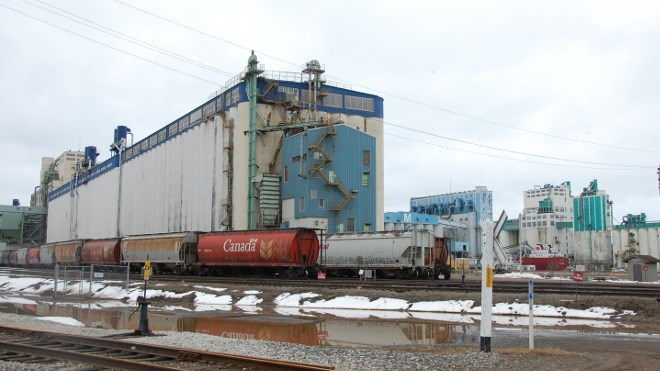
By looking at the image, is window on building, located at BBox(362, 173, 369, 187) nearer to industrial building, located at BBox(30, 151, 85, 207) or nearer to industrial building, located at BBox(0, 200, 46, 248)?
industrial building, located at BBox(30, 151, 85, 207)

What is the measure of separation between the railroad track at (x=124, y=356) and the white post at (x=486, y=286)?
372 cm

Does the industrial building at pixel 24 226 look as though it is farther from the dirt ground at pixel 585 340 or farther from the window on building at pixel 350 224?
the dirt ground at pixel 585 340

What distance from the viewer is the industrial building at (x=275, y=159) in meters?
48.2

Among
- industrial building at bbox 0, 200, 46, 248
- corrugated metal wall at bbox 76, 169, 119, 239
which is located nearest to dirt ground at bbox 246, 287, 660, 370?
corrugated metal wall at bbox 76, 169, 119, 239

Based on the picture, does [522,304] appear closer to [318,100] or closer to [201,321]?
[201,321]

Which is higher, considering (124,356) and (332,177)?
(332,177)

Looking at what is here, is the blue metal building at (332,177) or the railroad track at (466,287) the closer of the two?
the railroad track at (466,287)

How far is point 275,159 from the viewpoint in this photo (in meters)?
51.9

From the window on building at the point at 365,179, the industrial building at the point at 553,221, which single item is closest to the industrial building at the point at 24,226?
the window on building at the point at 365,179

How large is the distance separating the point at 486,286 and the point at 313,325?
22.7ft

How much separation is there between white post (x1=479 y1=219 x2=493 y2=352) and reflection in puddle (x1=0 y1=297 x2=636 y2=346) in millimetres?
2456

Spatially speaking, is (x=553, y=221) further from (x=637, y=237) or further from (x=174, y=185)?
(x=174, y=185)

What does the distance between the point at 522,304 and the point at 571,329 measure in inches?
159

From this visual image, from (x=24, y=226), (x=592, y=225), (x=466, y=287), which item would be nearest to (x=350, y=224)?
(x=466, y=287)
